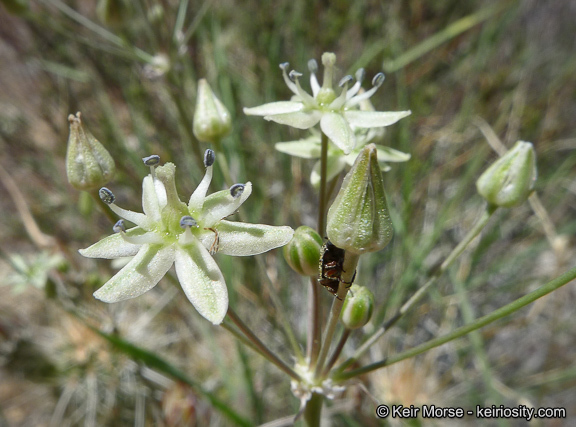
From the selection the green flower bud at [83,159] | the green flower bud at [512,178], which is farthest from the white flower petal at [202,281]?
the green flower bud at [512,178]

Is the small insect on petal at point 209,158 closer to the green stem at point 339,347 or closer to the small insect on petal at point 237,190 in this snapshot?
the small insect on petal at point 237,190

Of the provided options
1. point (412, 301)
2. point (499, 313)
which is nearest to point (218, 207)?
point (412, 301)

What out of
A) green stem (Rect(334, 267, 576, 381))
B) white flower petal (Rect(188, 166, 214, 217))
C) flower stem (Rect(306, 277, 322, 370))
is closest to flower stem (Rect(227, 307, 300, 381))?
flower stem (Rect(306, 277, 322, 370))

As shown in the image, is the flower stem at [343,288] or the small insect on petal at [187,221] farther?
the small insect on petal at [187,221]

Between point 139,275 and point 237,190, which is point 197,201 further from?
point 139,275

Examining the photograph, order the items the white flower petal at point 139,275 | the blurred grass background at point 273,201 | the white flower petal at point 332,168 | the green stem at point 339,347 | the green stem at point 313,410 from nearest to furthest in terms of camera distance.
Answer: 1. the white flower petal at point 139,275
2. the green stem at point 339,347
3. the green stem at point 313,410
4. the white flower petal at point 332,168
5. the blurred grass background at point 273,201

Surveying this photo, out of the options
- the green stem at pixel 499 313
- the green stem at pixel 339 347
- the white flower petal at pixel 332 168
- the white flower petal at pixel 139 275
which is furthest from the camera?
the white flower petal at pixel 332 168

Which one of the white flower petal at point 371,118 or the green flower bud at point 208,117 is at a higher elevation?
the green flower bud at point 208,117

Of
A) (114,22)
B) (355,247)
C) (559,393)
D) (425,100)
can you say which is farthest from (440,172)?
(355,247)
